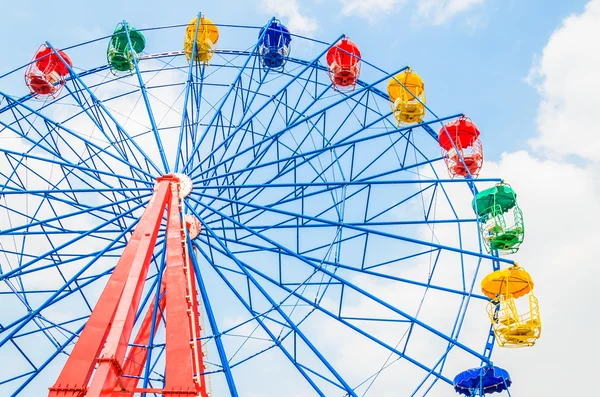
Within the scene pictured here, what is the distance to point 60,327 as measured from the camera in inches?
567

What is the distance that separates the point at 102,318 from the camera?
29.5 feet

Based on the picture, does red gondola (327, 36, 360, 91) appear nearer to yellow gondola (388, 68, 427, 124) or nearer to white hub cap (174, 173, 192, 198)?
yellow gondola (388, 68, 427, 124)

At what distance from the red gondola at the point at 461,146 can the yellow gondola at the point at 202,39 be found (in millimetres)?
6558

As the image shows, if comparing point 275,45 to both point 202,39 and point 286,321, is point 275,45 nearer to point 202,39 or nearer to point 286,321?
point 202,39

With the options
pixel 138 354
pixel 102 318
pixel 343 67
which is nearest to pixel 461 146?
pixel 343 67

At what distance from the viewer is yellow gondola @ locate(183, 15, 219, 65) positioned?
1778 cm

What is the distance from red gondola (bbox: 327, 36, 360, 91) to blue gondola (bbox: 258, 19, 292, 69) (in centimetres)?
131

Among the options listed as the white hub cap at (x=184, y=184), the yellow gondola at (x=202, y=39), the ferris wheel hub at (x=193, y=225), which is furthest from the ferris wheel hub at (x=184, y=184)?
the yellow gondola at (x=202, y=39)

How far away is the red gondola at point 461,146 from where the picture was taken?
54.9 ft

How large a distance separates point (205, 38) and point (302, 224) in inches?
251

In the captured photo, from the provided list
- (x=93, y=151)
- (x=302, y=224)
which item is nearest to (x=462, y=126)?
(x=302, y=224)

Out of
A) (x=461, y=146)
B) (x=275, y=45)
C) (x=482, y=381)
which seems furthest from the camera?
(x=275, y=45)

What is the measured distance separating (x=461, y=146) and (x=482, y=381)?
6154 millimetres

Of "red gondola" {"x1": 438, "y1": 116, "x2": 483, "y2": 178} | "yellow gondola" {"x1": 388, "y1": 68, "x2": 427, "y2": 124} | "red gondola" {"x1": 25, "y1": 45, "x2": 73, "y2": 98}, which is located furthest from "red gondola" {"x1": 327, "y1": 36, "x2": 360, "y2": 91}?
"red gondola" {"x1": 25, "y1": 45, "x2": 73, "y2": 98}
